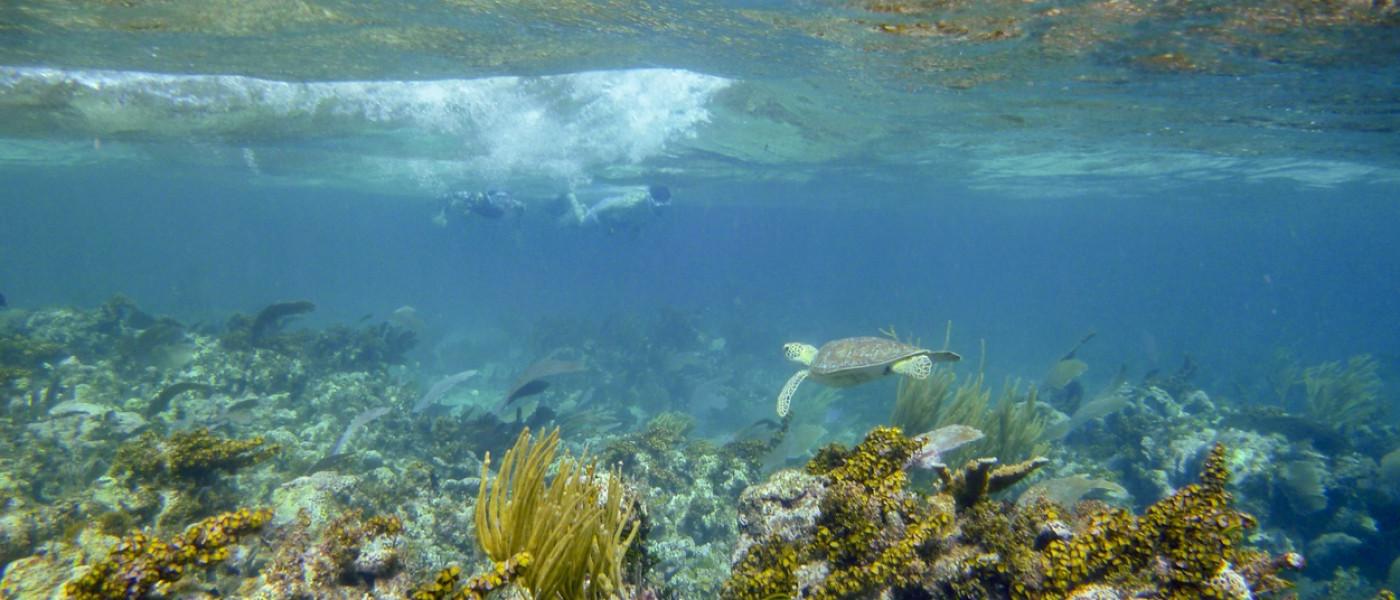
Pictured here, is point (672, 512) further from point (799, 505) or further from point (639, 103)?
point (639, 103)

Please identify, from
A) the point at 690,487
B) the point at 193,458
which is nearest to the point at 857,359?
the point at 690,487

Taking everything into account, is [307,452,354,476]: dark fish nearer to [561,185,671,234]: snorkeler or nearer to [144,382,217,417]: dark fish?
[144,382,217,417]: dark fish

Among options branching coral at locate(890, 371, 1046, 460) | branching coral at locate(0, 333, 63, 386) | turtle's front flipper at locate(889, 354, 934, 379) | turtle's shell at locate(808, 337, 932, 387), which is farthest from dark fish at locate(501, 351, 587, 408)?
branching coral at locate(0, 333, 63, 386)

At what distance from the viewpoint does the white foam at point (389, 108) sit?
59.4 feet

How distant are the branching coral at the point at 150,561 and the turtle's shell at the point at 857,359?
18.8 ft

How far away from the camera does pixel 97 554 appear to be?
14.5 ft

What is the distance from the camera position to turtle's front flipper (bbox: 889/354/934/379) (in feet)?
22.3

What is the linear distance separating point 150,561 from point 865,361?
6127 mm

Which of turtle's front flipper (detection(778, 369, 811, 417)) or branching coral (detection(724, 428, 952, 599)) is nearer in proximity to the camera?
branching coral (detection(724, 428, 952, 599))

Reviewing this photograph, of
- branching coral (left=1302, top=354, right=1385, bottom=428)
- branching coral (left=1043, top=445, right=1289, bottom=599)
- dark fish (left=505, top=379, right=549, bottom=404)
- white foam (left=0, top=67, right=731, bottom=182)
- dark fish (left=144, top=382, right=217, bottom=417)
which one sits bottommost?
branching coral (left=1302, top=354, right=1385, bottom=428)

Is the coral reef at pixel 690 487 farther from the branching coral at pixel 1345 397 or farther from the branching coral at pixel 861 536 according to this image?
the branching coral at pixel 1345 397

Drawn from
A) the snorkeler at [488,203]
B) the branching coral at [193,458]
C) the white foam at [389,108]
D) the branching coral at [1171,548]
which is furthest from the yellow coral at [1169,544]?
the snorkeler at [488,203]

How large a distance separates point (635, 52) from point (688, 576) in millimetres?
11716

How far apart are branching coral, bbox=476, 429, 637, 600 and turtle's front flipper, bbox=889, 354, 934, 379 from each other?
15.3 ft
